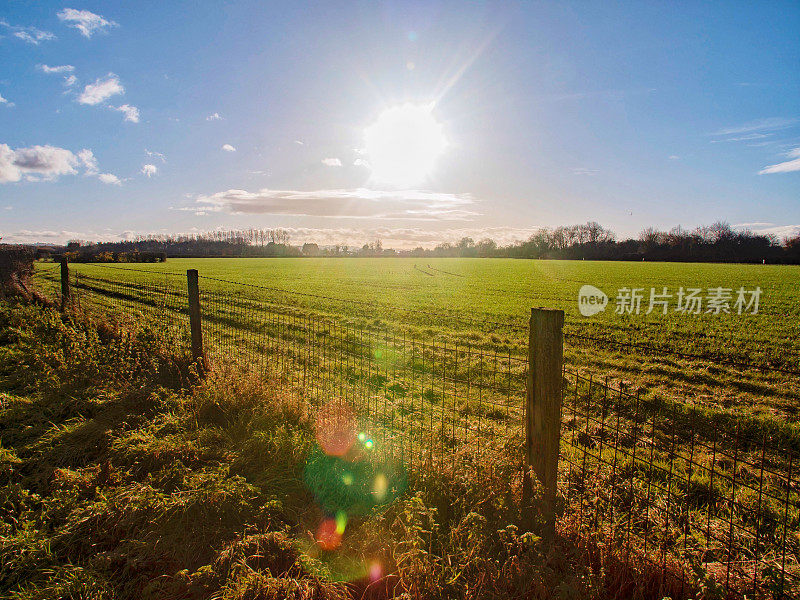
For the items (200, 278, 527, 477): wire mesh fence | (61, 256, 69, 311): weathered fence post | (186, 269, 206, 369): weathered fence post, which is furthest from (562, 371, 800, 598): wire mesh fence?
(61, 256, 69, 311): weathered fence post

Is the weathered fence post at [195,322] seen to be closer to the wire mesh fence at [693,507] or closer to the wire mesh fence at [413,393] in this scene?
the wire mesh fence at [413,393]

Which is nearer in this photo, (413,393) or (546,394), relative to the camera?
(546,394)

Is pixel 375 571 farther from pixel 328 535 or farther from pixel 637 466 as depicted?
pixel 637 466

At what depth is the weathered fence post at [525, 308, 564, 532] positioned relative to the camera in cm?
344

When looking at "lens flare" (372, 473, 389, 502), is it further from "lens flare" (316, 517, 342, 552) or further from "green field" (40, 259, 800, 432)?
"green field" (40, 259, 800, 432)

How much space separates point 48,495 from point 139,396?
76.7 inches

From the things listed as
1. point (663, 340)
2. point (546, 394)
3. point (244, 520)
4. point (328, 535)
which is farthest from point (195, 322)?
point (663, 340)

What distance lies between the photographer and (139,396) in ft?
19.2

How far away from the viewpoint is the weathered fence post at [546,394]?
344cm

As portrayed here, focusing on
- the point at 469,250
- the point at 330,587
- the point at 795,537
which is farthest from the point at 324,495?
the point at 469,250

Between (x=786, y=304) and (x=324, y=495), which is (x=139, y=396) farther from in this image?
(x=786, y=304)

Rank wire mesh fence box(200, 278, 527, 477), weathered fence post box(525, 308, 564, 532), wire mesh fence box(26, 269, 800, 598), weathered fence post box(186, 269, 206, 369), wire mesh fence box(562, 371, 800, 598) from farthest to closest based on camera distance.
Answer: weathered fence post box(186, 269, 206, 369)
wire mesh fence box(200, 278, 527, 477)
weathered fence post box(525, 308, 564, 532)
wire mesh fence box(26, 269, 800, 598)
wire mesh fence box(562, 371, 800, 598)

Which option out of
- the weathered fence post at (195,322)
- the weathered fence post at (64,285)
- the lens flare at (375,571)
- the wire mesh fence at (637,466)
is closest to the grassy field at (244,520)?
the lens flare at (375,571)

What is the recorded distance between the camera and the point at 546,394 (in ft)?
11.4
